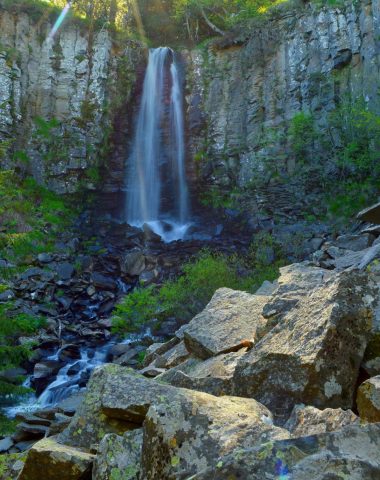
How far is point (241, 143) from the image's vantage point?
1089 inches

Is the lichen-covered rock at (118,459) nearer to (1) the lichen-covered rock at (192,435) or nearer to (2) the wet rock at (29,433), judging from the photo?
(1) the lichen-covered rock at (192,435)

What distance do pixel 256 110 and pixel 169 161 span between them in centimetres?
606

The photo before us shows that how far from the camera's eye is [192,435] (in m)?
2.50

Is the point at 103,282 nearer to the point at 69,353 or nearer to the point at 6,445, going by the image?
the point at 69,353

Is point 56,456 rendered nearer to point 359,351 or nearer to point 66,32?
point 359,351

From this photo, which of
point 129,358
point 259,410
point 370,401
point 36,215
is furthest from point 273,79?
point 370,401

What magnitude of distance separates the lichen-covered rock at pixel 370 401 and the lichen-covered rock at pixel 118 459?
4.37ft

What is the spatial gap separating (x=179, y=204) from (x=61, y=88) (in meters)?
10.7

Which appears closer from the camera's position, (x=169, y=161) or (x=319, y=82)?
(x=319, y=82)

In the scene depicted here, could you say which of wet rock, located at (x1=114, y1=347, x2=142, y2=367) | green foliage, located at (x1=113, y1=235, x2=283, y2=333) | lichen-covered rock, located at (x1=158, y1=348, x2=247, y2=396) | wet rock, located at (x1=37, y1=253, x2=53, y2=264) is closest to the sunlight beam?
wet rock, located at (x1=37, y1=253, x2=53, y2=264)

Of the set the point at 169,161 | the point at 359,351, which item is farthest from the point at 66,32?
the point at 359,351

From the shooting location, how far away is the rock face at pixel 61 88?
27.9 m

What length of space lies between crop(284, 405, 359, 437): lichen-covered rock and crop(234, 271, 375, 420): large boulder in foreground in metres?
0.27

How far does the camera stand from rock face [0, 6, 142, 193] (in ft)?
91.6
